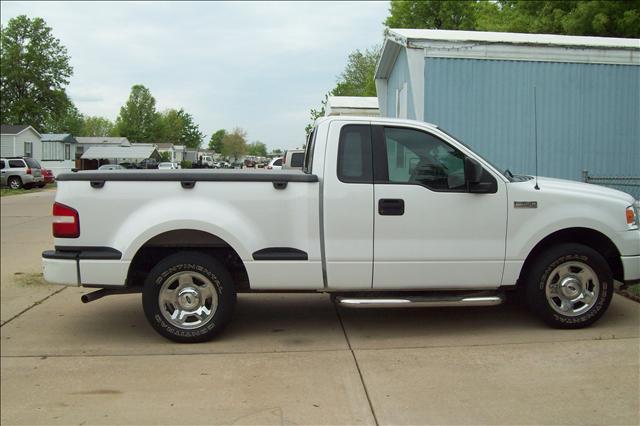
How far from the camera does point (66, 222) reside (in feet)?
16.7

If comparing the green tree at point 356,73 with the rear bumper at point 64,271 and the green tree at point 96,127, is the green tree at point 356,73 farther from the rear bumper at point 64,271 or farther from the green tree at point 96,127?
the green tree at point 96,127

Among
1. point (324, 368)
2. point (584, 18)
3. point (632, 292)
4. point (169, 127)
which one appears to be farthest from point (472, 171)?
point (169, 127)

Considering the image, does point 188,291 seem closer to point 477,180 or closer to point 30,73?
point 477,180

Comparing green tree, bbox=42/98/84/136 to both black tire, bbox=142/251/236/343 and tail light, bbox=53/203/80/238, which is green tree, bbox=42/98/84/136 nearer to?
tail light, bbox=53/203/80/238

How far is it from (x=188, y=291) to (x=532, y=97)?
748 centimetres

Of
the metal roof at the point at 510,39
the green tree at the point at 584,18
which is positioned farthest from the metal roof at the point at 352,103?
the metal roof at the point at 510,39

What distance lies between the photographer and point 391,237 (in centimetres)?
522

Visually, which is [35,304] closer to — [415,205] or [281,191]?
[281,191]

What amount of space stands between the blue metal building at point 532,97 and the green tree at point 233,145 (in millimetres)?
141269

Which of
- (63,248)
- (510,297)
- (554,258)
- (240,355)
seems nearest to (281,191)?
(240,355)

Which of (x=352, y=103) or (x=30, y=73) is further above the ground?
(x=30, y=73)

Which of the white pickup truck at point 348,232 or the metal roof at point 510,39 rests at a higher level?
the metal roof at point 510,39

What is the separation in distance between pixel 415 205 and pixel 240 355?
1.99 meters

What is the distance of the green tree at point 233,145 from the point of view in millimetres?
152875
